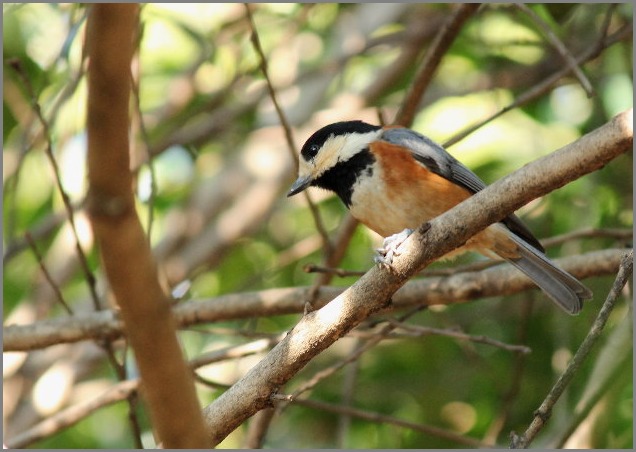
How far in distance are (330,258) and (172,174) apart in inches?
83.6

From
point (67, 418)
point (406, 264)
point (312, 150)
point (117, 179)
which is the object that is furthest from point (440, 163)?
point (117, 179)

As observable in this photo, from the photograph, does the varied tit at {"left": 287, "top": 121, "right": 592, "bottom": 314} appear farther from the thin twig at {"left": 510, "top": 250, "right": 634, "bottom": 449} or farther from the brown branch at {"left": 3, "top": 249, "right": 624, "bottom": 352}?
the thin twig at {"left": 510, "top": 250, "right": 634, "bottom": 449}

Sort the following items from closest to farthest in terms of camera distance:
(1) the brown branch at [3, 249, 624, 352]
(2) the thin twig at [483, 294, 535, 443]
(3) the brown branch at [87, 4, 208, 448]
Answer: (3) the brown branch at [87, 4, 208, 448] < (1) the brown branch at [3, 249, 624, 352] < (2) the thin twig at [483, 294, 535, 443]

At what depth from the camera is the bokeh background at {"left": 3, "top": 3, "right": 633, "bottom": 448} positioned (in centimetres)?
461

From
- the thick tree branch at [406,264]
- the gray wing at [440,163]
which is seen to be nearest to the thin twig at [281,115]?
the gray wing at [440,163]

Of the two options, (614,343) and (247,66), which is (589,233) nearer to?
(614,343)

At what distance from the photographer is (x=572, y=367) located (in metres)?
2.31

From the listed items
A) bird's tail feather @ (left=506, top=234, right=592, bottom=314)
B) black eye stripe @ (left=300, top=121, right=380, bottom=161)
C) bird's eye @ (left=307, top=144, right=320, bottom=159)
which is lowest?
bird's tail feather @ (left=506, top=234, right=592, bottom=314)

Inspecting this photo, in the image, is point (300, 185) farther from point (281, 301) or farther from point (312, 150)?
point (281, 301)

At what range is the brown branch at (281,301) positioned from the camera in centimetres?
370

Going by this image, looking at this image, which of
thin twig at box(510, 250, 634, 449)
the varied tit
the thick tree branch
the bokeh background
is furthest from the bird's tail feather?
the thick tree branch

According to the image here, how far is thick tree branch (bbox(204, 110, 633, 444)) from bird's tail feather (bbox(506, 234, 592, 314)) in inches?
60.1

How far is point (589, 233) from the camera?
12.4 ft

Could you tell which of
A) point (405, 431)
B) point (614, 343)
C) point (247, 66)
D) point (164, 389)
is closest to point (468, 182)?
point (614, 343)
